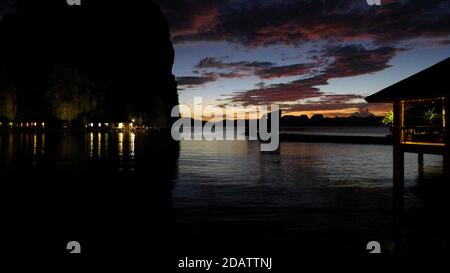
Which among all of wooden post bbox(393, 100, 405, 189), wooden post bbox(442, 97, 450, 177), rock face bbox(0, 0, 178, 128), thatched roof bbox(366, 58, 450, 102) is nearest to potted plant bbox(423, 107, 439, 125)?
wooden post bbox(393, 100, 405, 189)

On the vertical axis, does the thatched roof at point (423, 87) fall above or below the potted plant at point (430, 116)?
above

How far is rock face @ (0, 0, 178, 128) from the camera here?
125000mm

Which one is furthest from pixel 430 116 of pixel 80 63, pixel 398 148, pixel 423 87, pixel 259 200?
pixel 80 63

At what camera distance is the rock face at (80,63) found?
125 m

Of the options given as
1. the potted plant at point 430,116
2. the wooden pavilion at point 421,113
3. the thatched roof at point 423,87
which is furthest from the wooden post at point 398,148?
the potted plant at point 430,116

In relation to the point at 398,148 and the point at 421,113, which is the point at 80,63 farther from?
the point at 398,148

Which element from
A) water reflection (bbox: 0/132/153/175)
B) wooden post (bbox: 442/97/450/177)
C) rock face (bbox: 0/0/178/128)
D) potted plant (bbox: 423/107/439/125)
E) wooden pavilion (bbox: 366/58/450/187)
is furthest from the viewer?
rock face (bbox: 0/0/178/128)

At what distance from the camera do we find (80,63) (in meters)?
Answer: 132

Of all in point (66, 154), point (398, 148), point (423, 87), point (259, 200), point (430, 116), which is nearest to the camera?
point (423, 87)

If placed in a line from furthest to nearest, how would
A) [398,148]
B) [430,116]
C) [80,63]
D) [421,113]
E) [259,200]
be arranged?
[80,63] < [421,113] < [430,116] < [398,148] < [259,200]

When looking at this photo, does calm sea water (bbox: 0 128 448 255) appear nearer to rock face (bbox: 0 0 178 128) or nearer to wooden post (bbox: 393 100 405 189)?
wooden post (bbox: 393 100 405 189)

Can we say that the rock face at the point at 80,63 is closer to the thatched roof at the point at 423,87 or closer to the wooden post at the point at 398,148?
the wooden post at the point at 398,148
